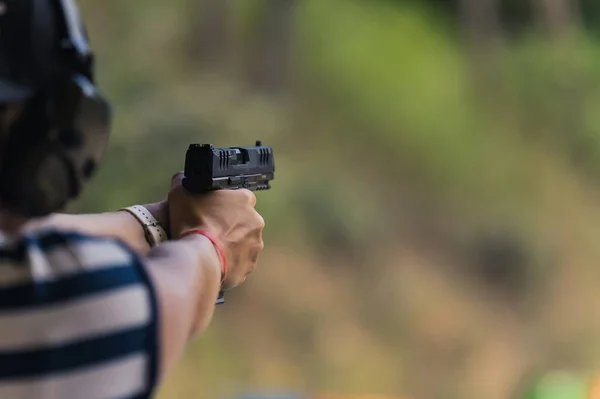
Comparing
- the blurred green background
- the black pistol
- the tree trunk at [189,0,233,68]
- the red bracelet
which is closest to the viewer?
the red bracelet

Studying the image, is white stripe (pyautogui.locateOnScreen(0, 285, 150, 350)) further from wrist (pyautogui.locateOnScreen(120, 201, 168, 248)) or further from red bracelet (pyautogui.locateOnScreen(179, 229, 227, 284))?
wrist (pyautogui.locateOnScreen(120, 201, 168, 248))

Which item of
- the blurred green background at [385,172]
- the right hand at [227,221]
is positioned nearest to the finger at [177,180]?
the right hand at [227,221]

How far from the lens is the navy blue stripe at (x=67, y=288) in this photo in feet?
1.96

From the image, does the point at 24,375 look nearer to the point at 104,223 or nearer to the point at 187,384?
the point at 104,223

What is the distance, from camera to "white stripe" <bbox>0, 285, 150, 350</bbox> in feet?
1.96

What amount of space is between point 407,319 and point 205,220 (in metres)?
1.98

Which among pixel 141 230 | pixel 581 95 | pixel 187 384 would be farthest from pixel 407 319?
pixel 141 230

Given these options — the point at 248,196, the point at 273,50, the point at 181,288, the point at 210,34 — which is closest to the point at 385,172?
the point at 273,50

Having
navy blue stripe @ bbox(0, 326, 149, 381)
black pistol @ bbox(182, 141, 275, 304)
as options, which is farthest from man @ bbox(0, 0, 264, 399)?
black pistol @ bbox(182, 141, 275, 304)

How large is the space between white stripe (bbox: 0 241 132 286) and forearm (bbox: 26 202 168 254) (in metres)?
0.36

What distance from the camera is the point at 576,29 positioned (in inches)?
118

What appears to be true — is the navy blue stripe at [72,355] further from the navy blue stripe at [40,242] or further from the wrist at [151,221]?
the wrist at [151,221]

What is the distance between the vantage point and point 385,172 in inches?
114

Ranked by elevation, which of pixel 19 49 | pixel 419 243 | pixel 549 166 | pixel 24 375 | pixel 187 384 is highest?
pixel 19 49
